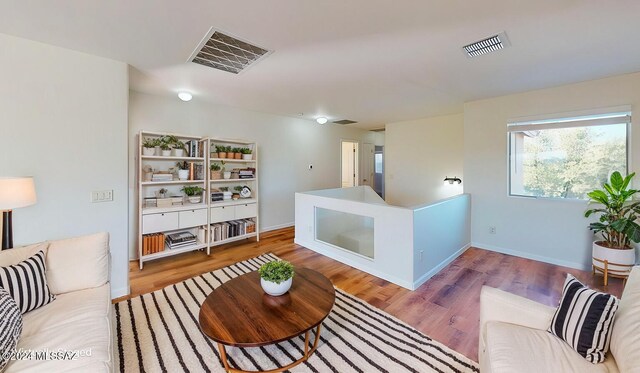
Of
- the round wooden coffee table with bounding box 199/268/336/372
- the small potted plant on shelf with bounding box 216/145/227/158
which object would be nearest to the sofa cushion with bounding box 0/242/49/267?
the round wooden coffee table with bounding box 199/268/336/372

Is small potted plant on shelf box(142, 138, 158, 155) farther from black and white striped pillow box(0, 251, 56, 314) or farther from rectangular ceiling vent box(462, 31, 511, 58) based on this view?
rectangular ceiling vent box(462, 31, 511, 58)

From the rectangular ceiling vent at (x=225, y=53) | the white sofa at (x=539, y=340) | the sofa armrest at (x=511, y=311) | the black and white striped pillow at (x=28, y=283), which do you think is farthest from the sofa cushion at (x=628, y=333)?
the black and white striped pillow at (x=28, y=283)

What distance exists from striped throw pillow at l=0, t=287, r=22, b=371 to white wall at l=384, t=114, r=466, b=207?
5587 mm

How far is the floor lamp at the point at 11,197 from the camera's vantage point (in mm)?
1673

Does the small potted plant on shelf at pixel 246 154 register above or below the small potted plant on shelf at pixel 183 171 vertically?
above

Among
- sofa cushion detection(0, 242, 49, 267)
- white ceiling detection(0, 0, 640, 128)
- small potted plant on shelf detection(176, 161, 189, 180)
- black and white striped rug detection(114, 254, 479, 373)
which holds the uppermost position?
white ceiling detection(0, 0, 640, 128)

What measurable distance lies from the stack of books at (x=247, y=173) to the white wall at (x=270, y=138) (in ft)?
1.34

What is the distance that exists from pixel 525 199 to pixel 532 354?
310 cm

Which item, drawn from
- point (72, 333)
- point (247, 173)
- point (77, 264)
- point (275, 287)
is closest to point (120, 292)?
point (77, 264)

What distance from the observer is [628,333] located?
1116 millimetres

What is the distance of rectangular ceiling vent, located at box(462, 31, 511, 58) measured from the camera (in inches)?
80.2

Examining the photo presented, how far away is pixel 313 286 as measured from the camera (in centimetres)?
196

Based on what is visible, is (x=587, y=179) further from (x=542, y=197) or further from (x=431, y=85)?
(x=431, y=85)

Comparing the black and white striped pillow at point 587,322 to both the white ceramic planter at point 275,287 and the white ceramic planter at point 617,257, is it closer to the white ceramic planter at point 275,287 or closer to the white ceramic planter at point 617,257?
the white ceramic planter at point 275,287
